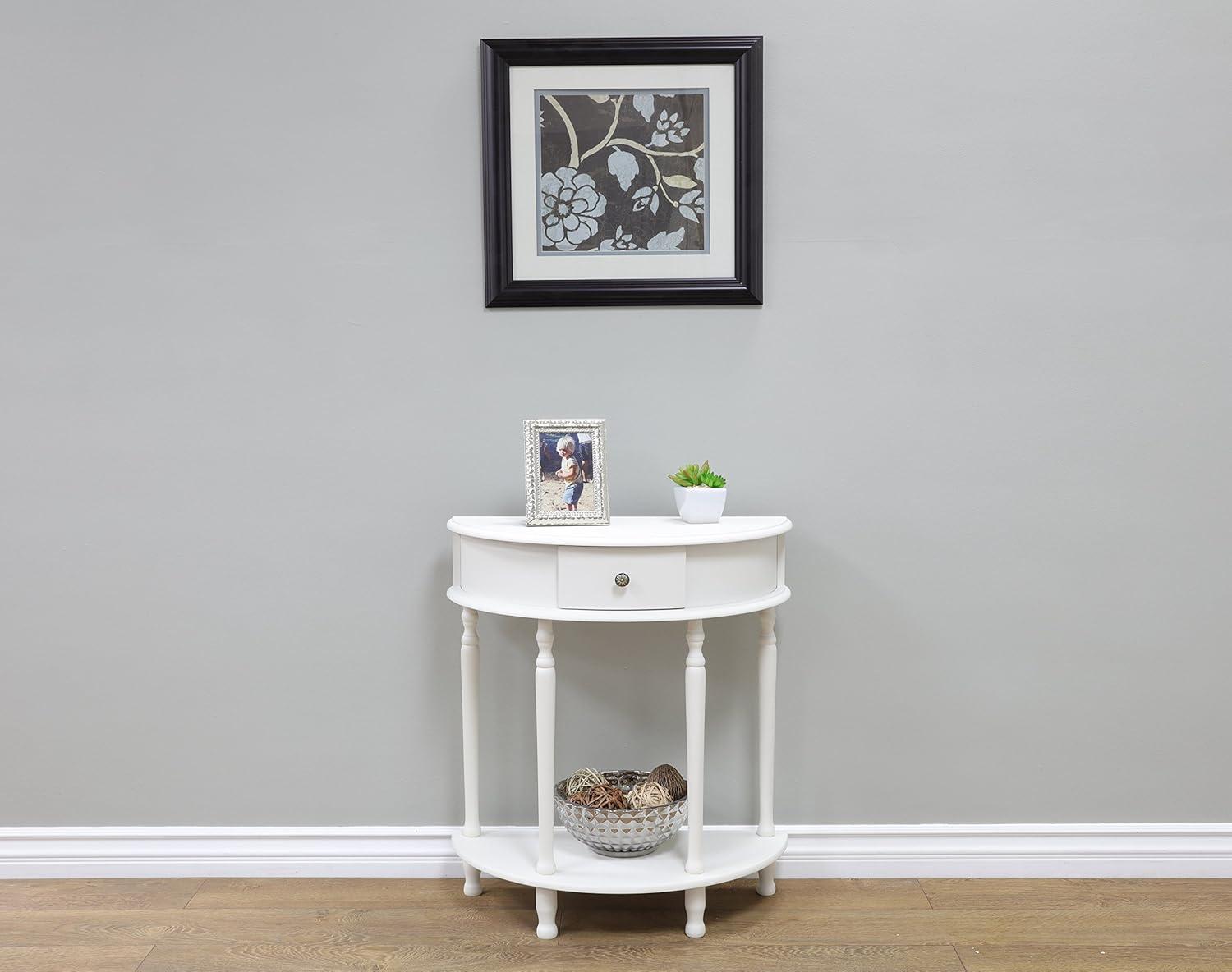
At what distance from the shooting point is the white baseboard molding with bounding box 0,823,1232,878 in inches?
82.5

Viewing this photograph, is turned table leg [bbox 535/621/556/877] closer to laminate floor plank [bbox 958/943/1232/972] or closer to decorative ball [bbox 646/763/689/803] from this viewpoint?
decorative ball [bbox 646/763/689/803]

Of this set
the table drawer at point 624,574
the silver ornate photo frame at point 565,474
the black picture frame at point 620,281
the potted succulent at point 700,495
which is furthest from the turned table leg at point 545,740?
the black picture frame at point 620,281

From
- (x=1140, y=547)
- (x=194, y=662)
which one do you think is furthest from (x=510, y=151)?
(x=1140, y=547)

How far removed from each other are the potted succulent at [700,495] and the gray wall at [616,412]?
187mm

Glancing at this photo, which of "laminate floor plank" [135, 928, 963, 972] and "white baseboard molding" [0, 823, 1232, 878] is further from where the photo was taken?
"white baseboard molding" [0, 823, 1232, 878]

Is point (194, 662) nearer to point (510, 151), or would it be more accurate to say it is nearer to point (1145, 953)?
point (510, 151)

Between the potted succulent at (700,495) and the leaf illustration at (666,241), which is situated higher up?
the leaf illustration at (666,241)

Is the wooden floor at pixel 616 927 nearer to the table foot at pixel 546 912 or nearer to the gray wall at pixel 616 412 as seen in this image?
the table foot at pixel 546 912

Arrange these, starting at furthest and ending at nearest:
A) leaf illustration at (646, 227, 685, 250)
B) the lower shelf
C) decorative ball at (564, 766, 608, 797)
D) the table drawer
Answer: leaf illustration at (646, 227, 685, 250)
decorative ball at (564, 766, 608, 797)
the lower shelf
the table drawer

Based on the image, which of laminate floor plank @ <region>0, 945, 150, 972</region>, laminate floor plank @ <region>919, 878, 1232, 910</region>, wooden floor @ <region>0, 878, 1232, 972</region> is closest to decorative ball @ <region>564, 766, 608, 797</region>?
wooden floor @ <region>0, 878, 1232, 972</region>

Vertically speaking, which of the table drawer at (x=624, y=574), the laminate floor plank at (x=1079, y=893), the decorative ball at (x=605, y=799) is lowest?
the laminate floor plank at (x=1079, y=893)

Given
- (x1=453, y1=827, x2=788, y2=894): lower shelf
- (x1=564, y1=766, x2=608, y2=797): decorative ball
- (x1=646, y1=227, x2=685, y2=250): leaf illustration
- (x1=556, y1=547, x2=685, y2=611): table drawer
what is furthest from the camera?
(x1=646, y1=227, x2=685, y2=250): leaf illustration

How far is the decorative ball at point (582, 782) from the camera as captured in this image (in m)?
1.92

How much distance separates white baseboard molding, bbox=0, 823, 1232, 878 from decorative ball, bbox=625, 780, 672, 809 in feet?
1.18
